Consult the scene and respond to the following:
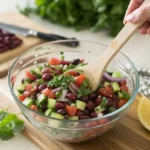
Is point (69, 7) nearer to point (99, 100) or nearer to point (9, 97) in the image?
point (9, 97)

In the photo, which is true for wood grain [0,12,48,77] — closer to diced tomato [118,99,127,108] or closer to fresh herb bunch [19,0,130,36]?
fresh herb bunch [19,0,130,36]

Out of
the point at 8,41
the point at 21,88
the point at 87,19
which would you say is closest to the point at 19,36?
the point at 8,41

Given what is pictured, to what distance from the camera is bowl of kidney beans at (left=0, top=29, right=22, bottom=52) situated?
283 cm

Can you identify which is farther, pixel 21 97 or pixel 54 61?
pixel 54 61

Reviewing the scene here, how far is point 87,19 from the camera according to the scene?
127 inches

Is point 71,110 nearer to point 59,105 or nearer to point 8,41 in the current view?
point 59,105

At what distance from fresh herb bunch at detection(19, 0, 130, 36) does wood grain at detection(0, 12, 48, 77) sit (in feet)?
0.68

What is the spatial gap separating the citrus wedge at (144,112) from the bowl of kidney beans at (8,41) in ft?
3.87

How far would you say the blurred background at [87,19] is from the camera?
3086 mm

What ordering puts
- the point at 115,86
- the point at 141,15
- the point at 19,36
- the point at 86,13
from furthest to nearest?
the point at 86,13
the point at 19,36
the point at 115,86
the point at 141,15

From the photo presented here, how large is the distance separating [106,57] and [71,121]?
447mm

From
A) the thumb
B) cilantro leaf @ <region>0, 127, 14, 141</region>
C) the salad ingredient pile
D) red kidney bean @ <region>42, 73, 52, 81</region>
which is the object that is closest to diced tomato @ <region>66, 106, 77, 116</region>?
the salad ingredient pile

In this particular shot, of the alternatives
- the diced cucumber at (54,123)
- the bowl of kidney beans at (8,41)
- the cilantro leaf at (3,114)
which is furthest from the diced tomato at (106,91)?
the bowl of kidney beans at (8,41)

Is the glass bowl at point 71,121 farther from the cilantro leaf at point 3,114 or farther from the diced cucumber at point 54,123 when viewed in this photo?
the cilantro leaf at point 3,114
